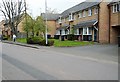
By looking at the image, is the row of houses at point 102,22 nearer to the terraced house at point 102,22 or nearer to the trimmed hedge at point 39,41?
the terraced house at point 102,22

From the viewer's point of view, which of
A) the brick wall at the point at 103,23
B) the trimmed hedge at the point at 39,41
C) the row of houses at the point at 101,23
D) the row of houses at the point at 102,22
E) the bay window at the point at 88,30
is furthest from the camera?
the bay window at the point at 88,30

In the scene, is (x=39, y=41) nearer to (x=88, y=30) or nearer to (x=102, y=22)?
(x=88, y=30)

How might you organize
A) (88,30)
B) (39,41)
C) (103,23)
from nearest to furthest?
1. (39,41)
2. (103,23)
3. (88,30)

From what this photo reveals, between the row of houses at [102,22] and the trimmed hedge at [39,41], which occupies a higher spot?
the row of houses at [102,22]

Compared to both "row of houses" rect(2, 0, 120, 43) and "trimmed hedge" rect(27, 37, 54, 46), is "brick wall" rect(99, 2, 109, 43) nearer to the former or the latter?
"row of houses" rect(2, 0, 120, 43)

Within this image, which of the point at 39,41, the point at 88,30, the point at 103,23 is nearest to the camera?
the point at 39,41

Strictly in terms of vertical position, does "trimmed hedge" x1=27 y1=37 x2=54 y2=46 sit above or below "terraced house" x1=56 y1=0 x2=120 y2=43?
below

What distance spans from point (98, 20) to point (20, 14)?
37628mm

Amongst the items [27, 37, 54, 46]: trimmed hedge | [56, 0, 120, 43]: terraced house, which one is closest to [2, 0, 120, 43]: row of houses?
[56, 0, 120, 43]: terraced house

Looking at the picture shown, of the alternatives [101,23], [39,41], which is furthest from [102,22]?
[39,41]

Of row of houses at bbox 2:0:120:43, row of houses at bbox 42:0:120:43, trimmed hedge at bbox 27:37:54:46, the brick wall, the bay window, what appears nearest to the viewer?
trimmed hedge at bbox 27:37:54:46

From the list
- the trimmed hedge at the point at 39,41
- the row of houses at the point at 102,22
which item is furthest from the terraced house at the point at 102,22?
the trimmed hedge at the point at 39,41

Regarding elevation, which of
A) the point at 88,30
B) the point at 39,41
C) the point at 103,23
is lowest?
the point at 39,41

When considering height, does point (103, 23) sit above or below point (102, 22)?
below
